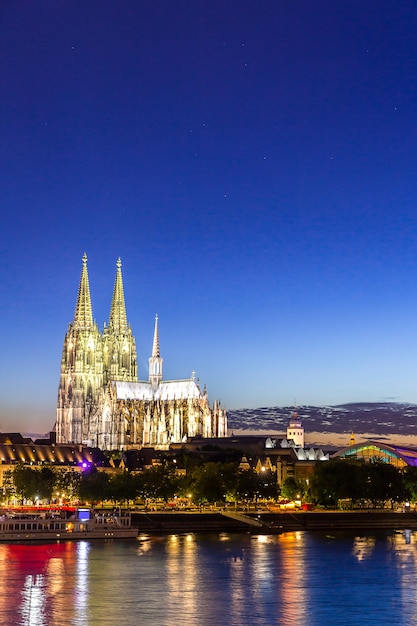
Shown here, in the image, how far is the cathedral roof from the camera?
511 ft

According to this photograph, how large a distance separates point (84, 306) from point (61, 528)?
79.9 m

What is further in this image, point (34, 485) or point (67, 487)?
point (67, 487)

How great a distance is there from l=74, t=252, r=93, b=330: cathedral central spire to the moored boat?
7559cm

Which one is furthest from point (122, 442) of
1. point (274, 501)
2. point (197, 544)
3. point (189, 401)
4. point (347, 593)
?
point (347, 593)

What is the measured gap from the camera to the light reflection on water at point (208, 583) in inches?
1791

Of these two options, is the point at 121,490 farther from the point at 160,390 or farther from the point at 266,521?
the point at 160,390

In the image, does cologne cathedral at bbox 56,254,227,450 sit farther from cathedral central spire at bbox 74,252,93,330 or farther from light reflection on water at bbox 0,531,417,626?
light reflection on water at bbox 0,531,417,626

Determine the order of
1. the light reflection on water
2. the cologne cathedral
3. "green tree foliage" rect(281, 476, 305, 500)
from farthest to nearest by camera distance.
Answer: the cologne cathedral
"green tree foliage" rect(281, 476, 305, 500)
the light reflection on water

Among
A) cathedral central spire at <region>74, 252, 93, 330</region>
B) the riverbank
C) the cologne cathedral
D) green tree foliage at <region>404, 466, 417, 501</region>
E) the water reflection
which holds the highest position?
cathedral central spire at <region>74, 252, 93, 330</region>

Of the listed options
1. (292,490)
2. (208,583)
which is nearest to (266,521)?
(292,490)

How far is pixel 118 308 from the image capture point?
162625mm

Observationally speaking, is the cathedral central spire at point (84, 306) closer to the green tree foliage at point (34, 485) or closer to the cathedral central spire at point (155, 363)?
the cathedral central spire at point (155, 363)

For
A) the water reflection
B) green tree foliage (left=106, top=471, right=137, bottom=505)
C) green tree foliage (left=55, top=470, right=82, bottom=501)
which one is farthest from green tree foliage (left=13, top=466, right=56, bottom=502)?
the water reflection

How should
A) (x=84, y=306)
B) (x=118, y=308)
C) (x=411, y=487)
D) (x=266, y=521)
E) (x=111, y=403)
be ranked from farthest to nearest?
(x=118, y=308) < (x=84, y=306) < (x=111, y=403) < (x=411, y=487) < (x=266, y=521)
